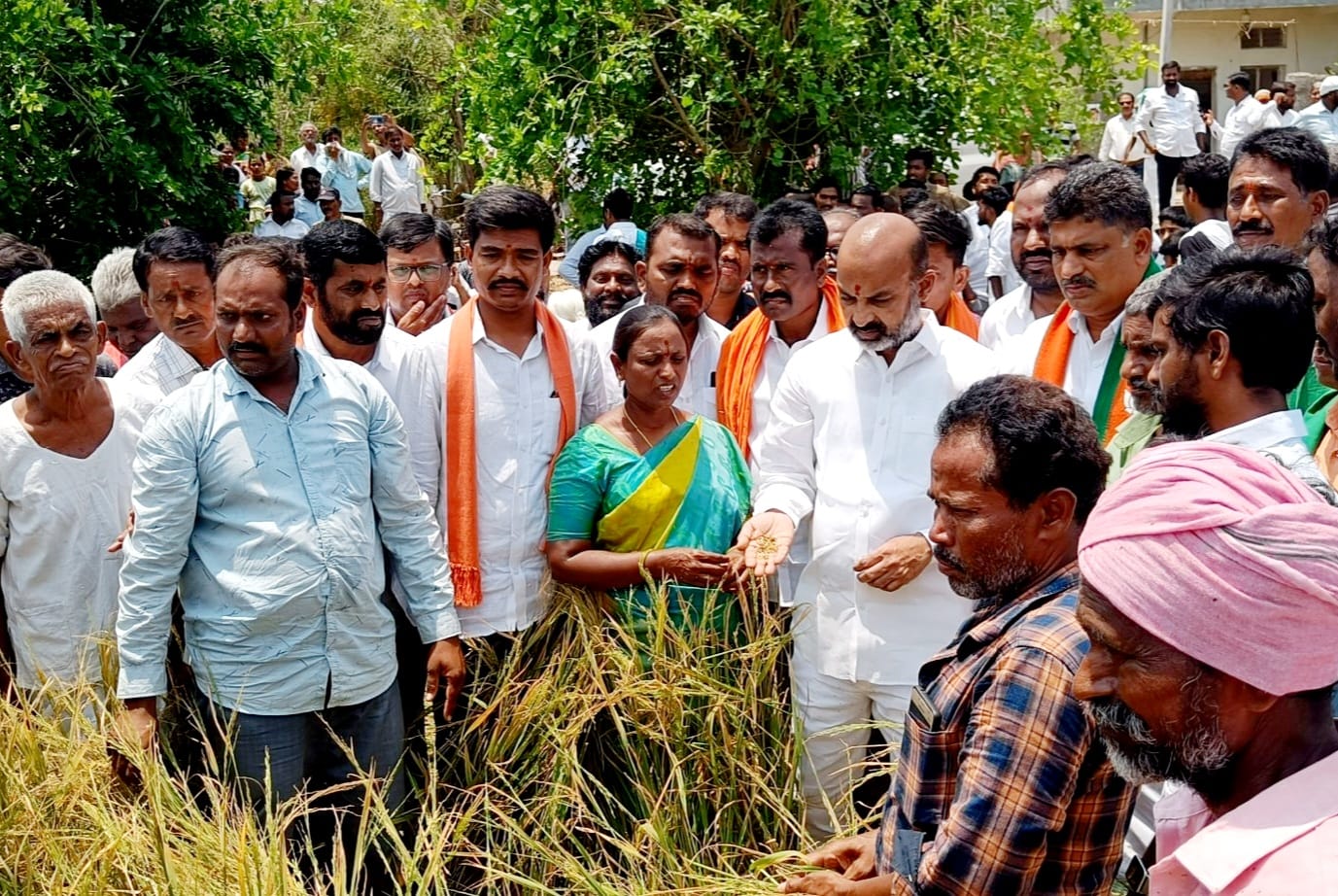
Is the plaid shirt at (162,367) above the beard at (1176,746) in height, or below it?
above

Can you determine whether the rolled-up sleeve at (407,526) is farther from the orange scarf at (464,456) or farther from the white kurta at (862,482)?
the white kurta at (862,482)

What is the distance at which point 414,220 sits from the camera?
515cm

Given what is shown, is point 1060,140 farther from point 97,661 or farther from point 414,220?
point 97,661

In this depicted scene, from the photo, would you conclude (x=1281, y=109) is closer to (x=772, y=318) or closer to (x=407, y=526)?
(x=772, y=318)

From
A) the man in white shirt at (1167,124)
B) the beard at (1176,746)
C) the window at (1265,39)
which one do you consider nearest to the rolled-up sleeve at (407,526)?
the beard at (1176,746)

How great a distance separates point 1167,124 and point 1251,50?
12.8m

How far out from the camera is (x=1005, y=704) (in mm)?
1962

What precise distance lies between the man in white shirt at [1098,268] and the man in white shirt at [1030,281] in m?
1.06

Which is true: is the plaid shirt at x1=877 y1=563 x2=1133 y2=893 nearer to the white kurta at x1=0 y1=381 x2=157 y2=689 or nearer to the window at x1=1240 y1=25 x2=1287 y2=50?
the white kurta at x1=0 y1=381 x2=157 y2=689

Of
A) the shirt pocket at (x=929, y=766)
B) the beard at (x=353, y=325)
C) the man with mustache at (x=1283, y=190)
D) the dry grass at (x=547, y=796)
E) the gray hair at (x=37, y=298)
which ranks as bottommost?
the dry grass at (x=547, y=796)

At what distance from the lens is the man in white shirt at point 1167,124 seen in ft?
44.8

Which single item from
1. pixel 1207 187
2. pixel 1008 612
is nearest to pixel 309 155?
pixel 1207 187

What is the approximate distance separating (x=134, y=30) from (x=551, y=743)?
6.30m

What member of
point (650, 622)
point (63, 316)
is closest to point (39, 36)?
point (63, 316)
